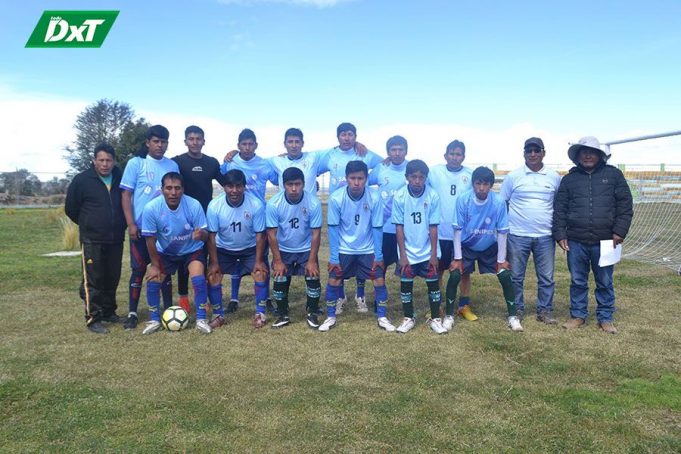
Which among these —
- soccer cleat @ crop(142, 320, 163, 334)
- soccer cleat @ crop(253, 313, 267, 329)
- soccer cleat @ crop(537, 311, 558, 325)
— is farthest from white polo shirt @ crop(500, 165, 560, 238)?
soccer cleat @ crop(142, 320, 163, 334)

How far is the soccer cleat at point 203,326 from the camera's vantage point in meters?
5.55

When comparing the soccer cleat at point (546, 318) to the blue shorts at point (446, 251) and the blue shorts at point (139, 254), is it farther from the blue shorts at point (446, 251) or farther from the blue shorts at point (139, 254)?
the blue shorts at point (139, 254)

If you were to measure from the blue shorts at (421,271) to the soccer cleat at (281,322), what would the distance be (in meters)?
1.44

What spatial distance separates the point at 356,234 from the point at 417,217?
708mm

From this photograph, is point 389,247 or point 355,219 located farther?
point 389,247

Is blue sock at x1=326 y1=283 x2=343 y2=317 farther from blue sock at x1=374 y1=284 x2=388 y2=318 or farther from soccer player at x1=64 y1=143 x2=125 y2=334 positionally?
soccer player at x1=64 y1=143 x2=125 y2=334

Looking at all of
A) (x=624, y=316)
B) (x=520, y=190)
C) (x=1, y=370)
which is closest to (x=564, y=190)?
(x=520, y=190)

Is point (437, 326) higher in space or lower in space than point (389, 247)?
lower

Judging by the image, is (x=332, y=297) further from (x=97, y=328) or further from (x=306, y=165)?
(x=97, y=328)

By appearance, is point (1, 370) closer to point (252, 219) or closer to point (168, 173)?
point (168, 173)

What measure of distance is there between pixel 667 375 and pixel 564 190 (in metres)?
2.23

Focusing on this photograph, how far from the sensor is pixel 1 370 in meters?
4.40

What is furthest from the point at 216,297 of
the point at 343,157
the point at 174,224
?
the point at 343,157

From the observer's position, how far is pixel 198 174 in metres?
6.20
